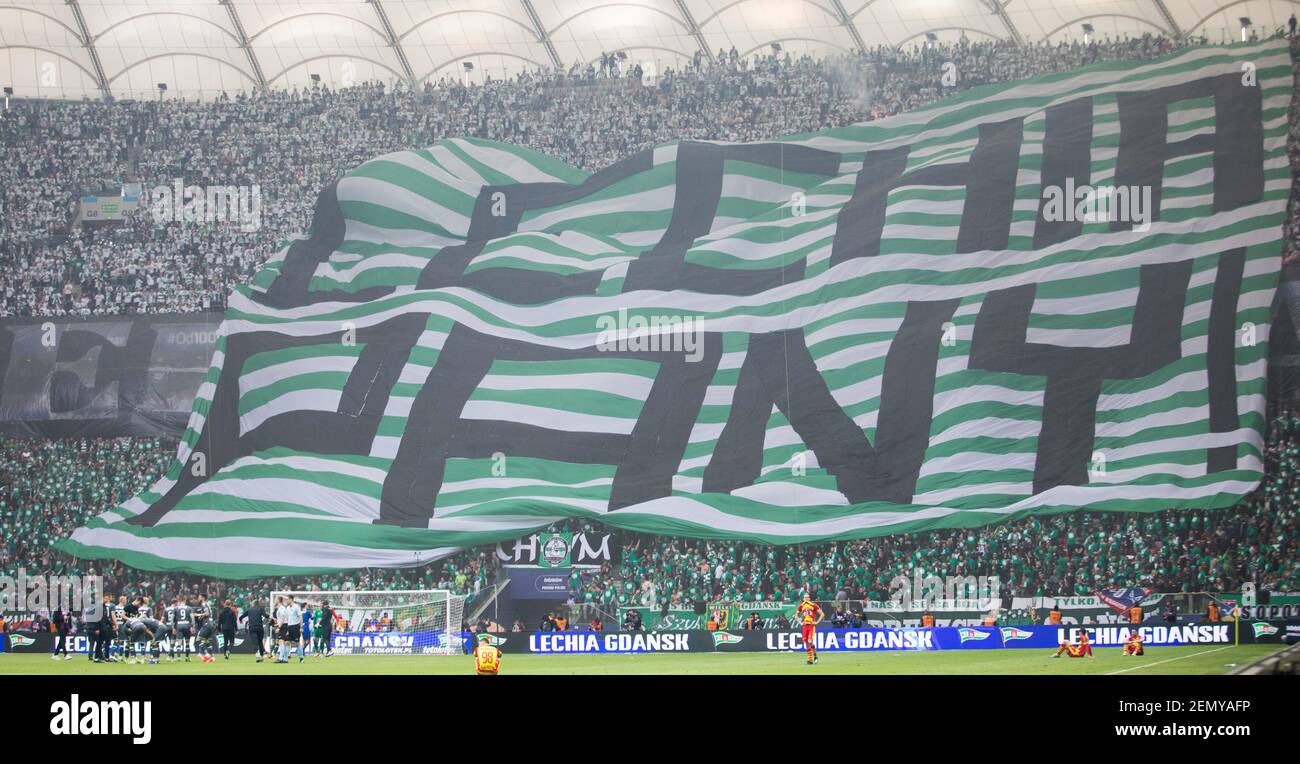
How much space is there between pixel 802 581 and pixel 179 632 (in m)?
13.4

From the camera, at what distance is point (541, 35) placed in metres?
39.7

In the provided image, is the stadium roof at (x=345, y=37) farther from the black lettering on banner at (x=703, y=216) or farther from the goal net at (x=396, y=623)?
the goal net at (x=396, y=623)

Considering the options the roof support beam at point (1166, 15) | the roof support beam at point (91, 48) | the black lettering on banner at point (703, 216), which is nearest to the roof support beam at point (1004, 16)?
the roof support beam at point (1166, 15)

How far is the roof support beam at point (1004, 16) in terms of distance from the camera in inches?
1411

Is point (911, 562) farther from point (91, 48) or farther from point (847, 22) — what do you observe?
point (91, 48)

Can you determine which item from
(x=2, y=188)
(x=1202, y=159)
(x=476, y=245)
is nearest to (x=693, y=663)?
(x=476, y=245)

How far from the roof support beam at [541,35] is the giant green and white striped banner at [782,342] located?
8.60 m

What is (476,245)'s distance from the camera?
3262cm

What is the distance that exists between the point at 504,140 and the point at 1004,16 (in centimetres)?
1521

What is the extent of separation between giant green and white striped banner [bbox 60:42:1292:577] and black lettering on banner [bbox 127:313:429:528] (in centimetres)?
7

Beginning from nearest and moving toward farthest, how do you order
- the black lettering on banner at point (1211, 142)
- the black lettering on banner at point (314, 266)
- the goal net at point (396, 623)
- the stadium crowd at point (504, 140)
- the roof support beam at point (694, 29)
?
the goal net at point (396, 623), the stadium crowd at point (504, 140), the black lettering on banner at point (1211, 142), the black lettering on banner at point (314, 266), the roof support beam at point (694, 29)

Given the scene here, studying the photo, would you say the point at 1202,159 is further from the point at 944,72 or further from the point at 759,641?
the point at 759,641

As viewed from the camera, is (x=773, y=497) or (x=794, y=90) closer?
(x=773, y=497)
